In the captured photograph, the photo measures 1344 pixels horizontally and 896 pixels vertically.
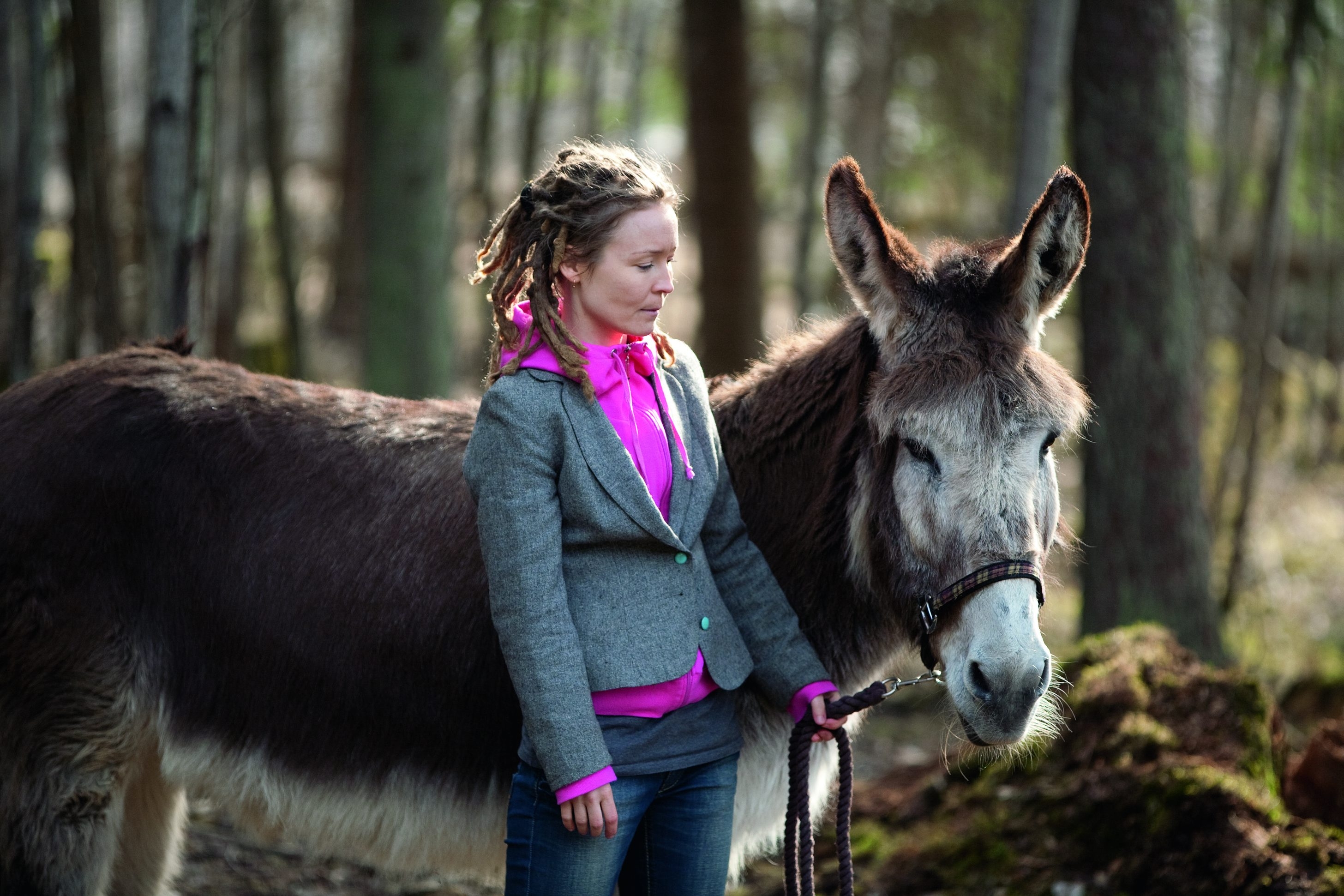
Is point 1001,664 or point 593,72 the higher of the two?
point 593,72

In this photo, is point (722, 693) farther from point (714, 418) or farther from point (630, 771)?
point (714, 418)

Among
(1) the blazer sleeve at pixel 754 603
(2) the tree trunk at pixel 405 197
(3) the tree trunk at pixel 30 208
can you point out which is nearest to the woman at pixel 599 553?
(1) the blazer sleeve at pixel 754 603

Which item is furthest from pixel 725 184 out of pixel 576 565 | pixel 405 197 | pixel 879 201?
pixel 576 565

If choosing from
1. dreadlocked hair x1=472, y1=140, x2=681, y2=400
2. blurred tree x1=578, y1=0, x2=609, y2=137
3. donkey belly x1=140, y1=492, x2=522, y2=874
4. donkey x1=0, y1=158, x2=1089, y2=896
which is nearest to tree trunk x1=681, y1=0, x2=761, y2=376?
blurred tree x1=578, y1=0, x2=609, y2=137

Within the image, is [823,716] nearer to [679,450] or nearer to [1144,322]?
[679,450]

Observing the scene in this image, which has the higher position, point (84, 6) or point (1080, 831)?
point (84, 6)

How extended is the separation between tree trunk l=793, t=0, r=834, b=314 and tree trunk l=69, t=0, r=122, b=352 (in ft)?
20.5

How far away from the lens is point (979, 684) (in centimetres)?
229

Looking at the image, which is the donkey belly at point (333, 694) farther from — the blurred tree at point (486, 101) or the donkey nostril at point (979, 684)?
the blurred tree at point (486, 101)

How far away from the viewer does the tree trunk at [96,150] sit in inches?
189

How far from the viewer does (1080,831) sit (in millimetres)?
3596

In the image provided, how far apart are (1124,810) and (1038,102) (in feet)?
11.0

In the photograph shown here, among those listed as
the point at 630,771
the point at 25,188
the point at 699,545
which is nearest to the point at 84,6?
the point at 25,188

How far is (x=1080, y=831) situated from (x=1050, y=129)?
333 cm
